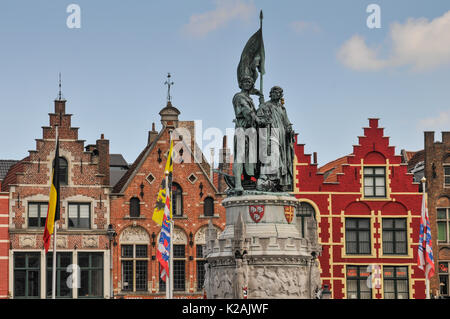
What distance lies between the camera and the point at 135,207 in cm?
4975

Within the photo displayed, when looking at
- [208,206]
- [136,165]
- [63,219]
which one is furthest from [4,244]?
[208,206]

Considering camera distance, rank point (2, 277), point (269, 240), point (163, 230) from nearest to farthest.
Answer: point (269, 240) < point (163, 230) < point (2, 277)

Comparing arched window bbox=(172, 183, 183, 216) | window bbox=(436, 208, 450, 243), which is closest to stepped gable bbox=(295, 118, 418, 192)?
window bbox=(436, 208, 450, 243)

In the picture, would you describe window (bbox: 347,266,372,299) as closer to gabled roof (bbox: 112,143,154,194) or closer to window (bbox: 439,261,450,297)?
window (bbox: 439,261,450,297)

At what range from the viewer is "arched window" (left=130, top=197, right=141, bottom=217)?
49.7 metres

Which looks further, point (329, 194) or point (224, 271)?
point (329, 194)

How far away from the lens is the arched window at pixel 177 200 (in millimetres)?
50312

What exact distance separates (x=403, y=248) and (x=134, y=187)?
48.2 ft

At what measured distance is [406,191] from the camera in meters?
50.3

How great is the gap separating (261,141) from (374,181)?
94.9ft
